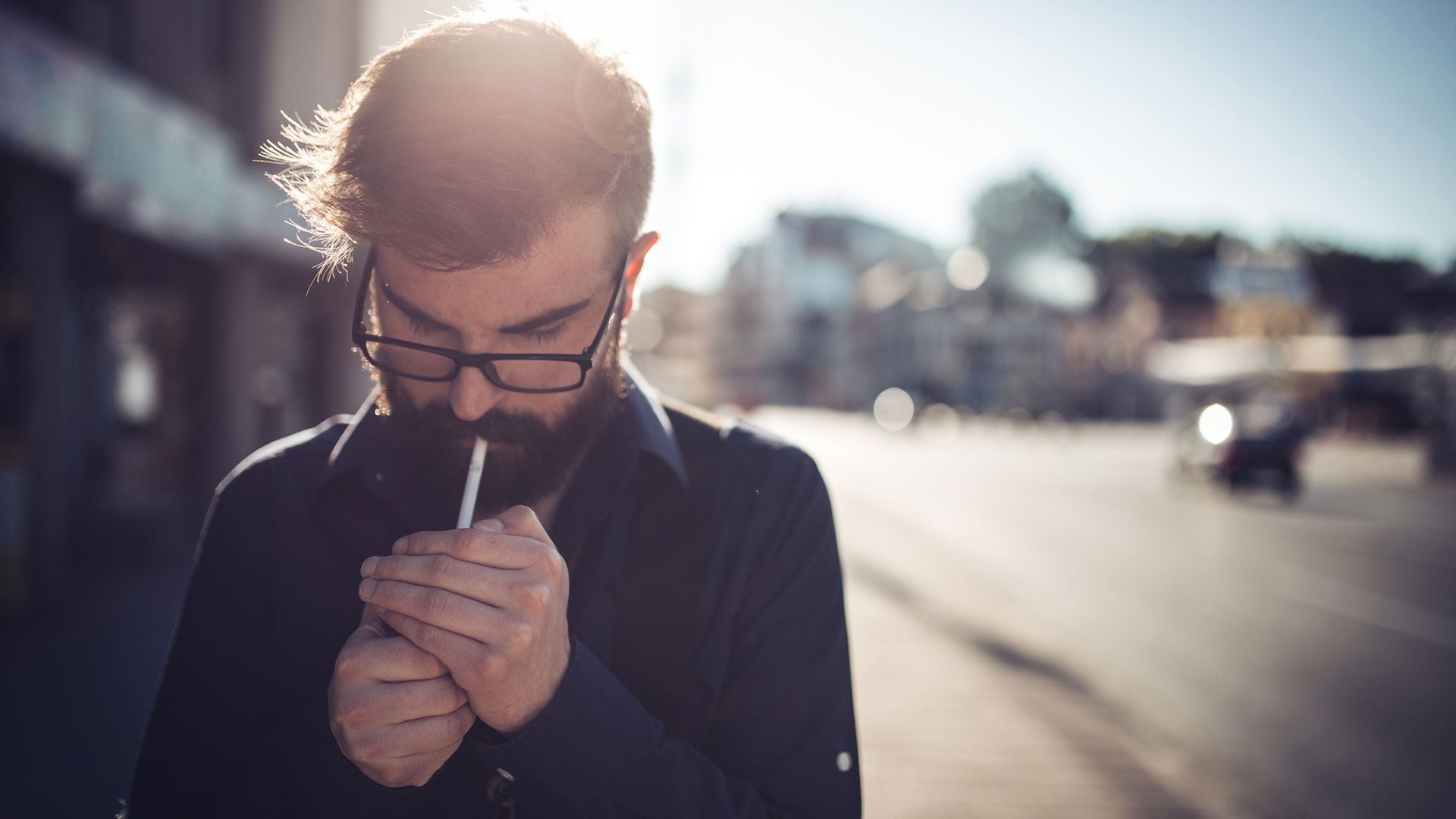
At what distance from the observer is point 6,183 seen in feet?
19.6

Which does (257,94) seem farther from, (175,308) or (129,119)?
(175,308)

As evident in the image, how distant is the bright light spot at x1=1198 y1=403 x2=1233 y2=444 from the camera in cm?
1714

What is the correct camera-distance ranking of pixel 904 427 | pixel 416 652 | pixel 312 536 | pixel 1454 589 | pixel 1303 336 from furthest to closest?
pixel 1303 336, pixel 904 427, pixel 1454 589, pixel 312 536, pixel 416 652

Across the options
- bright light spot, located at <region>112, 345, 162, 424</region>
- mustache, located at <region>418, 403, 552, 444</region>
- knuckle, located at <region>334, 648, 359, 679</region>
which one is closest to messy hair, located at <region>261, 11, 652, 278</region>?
mustache, located at <region>418, 403, 552, 444</region>

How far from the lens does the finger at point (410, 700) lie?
Result: 957mm

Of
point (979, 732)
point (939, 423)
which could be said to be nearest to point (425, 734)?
point (979, 732)

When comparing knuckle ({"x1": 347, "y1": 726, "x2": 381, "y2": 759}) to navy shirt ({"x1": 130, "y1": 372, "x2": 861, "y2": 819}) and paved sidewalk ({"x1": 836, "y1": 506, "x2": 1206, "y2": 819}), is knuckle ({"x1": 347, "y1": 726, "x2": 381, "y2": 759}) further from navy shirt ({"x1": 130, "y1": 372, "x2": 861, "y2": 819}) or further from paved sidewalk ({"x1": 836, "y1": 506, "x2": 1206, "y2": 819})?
A: paved sidewalk ({"x1": 836, "y1": 506, "x2": 1206, "y2": 819})

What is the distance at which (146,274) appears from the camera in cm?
1030

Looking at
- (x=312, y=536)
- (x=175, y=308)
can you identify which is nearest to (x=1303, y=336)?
(x=175, y=308)

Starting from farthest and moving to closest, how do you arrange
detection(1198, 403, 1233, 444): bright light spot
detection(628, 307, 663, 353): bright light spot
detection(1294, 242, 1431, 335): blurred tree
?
detection(1294, 242, 1431, 335): blurred tree → detection(1198, 403, 1233, 444): bright light spot → detection(628, 307, 663, 353): bright light spot

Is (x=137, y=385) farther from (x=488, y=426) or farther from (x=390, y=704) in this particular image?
(x=390, y=704)

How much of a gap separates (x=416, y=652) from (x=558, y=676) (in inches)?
7.3

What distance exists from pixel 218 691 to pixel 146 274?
10921 millimetres

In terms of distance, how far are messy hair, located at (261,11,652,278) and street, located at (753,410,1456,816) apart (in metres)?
3.08
